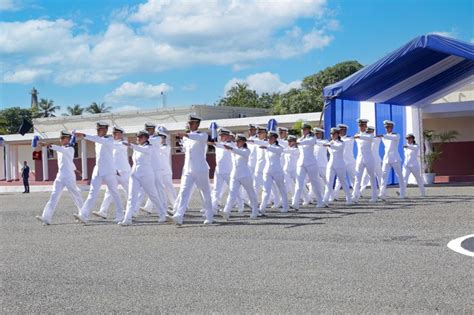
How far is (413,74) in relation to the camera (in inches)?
787

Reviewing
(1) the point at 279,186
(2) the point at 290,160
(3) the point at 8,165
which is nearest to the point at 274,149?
(1) the point at 279,186

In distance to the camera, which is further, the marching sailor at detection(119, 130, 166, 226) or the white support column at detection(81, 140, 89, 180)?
the white support column at detection(81, 140, 89, 180)

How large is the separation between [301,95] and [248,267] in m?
42.9

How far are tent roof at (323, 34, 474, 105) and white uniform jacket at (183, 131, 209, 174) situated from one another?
24.9 feet

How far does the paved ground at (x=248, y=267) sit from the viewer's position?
5.92 metres

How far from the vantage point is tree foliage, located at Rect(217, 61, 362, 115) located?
161 feet

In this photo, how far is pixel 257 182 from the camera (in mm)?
15445

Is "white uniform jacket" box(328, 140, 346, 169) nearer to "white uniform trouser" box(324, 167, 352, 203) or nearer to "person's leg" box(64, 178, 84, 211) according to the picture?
"white uniform trouser" box(324, 167, 352, 203)

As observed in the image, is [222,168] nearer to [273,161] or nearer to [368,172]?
[273,161]

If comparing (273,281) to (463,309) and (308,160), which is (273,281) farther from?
(308,160)

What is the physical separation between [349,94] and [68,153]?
891 cm

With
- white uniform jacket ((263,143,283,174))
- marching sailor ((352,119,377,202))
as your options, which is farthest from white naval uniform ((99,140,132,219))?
Answer: marching sailor ((352,119,377,202))

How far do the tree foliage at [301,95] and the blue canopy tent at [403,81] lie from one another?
2200 cm

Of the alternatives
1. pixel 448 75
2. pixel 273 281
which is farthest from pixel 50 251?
pixel 448 75
